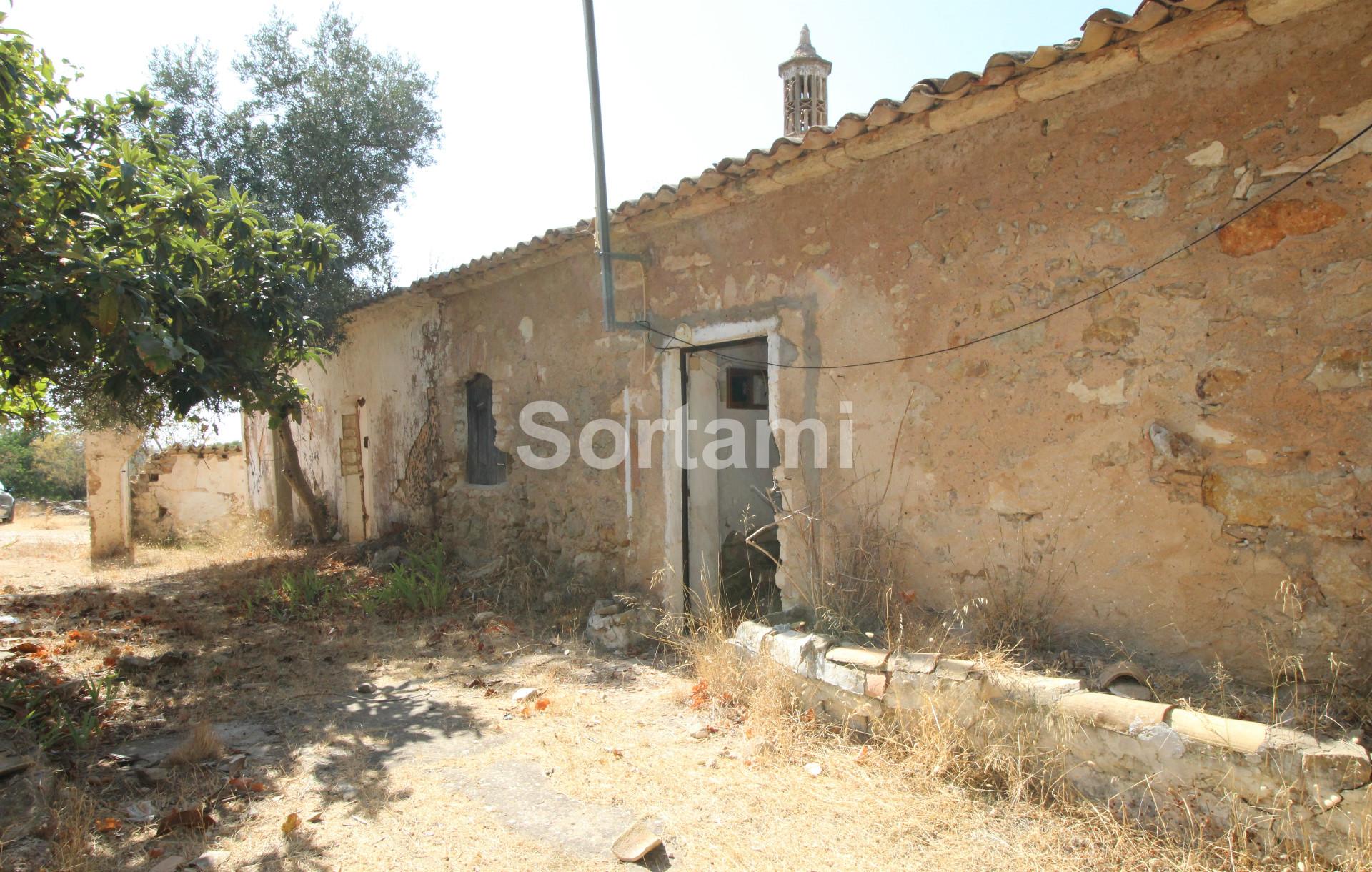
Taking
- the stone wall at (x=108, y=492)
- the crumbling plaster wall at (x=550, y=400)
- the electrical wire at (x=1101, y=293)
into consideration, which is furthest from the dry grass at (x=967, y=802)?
the stone wall at (x=108, y=492)

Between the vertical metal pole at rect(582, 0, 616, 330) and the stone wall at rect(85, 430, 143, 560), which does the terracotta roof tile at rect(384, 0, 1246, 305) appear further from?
the stone wall at rect(85, 430, 143, 560)

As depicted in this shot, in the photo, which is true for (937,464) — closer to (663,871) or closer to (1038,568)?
(1038,568)

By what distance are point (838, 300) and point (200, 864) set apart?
163 inches

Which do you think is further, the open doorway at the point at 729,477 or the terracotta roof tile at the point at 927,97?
the open doorway at the point at 729,477

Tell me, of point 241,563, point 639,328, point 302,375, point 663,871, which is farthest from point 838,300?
point 302,375

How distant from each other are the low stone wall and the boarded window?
17.9ft

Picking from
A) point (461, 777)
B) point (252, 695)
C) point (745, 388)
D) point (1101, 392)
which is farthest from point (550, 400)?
point (1101, 392)

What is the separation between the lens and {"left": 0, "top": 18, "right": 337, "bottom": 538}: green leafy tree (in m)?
3.96

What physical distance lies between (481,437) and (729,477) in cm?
323

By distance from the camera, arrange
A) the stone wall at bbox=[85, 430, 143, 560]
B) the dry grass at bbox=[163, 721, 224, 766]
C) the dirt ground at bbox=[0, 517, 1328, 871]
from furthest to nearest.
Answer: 1. the stone wall at bbox=[85, 430, 143, 560]
2. the dry grass at bbox=[163, 721, 224, 766]
3. the dirt ground at bbox=[0, 517, 1328, 871]

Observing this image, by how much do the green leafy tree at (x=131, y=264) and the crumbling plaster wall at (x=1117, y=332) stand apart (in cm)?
306

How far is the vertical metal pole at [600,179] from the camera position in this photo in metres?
5.96

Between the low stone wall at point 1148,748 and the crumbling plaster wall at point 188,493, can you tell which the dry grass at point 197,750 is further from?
the crumbling plaster wall at point 188,493

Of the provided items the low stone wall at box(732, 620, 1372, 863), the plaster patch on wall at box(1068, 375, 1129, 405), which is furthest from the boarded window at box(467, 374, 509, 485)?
the plaster patch on wall at box(1068, 375, 1129, 405)
